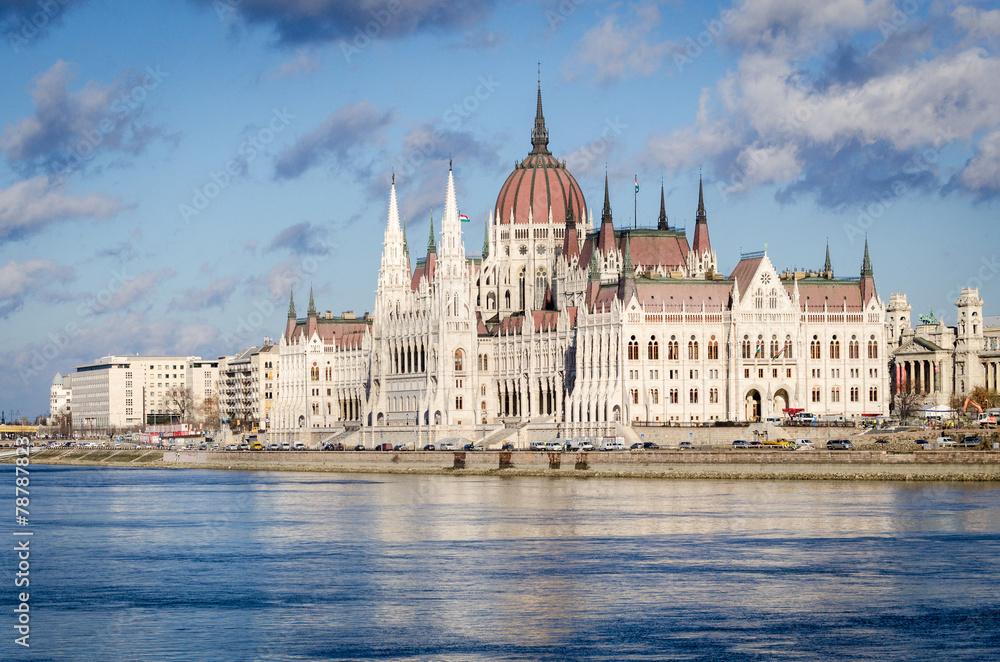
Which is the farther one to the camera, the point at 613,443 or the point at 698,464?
the point at 613,443

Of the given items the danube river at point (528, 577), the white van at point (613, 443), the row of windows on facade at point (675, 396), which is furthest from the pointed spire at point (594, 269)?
the danube river at point (528, 577)

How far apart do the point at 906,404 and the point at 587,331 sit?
3788cm

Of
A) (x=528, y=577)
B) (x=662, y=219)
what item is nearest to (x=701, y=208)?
(x=662, y=219)

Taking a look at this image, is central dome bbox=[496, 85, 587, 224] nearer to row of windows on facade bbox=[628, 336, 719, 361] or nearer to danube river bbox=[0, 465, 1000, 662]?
row of windows on facade bbox=[628, 336, 719, 361]

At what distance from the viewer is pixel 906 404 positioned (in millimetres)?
169250

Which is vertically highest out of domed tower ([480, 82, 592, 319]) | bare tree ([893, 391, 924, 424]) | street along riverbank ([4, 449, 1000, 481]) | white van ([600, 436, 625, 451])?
domed tower ([480, 82, 592, 319])

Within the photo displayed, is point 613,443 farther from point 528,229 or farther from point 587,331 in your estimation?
point 528,229

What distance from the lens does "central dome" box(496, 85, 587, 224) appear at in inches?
7229

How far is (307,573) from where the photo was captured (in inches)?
2680

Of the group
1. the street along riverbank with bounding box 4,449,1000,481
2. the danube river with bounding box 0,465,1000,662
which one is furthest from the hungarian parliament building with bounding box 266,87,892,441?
the danube river with bounding box 0,465,1000,662

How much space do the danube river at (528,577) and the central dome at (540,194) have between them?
79.4 m

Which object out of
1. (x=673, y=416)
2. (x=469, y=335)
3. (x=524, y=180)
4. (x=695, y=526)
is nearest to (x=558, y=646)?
(x=695, y=526)

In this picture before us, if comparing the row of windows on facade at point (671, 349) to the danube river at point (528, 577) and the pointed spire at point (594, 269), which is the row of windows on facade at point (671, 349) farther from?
the danube river at point (528, 577)

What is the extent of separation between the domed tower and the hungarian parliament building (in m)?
0.16
